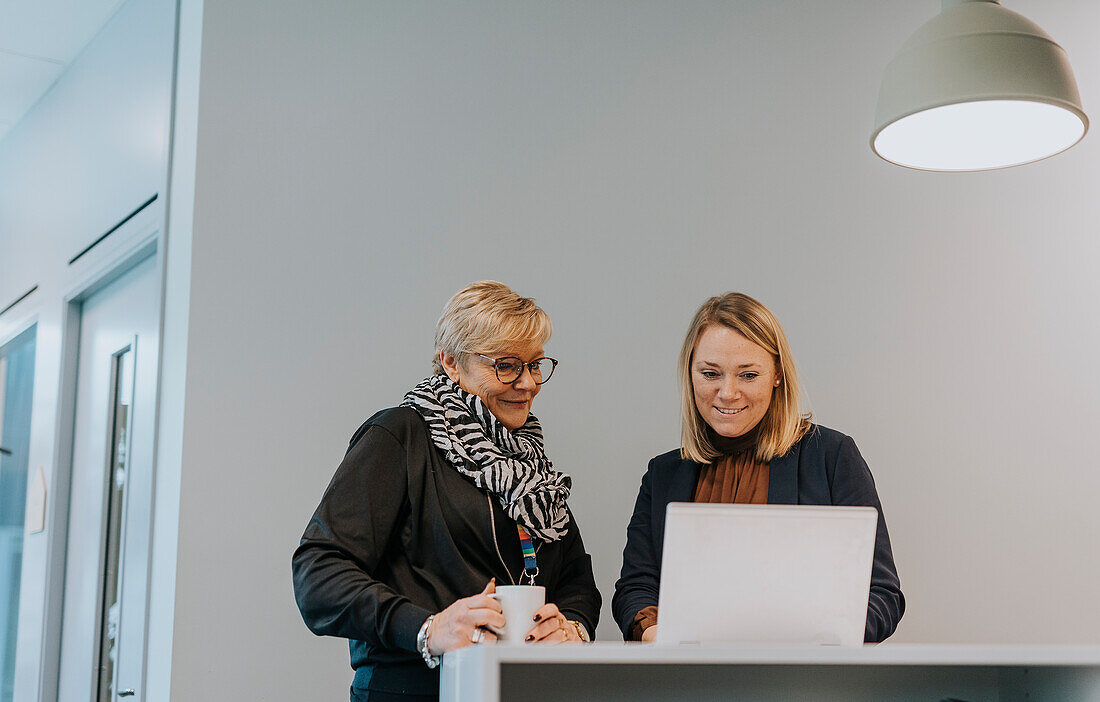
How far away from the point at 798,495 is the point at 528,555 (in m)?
0.51

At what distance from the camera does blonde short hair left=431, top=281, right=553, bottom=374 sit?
194 cm

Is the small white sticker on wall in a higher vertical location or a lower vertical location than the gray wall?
lower

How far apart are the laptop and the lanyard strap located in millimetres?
632

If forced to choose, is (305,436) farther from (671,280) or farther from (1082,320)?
(1082,320)

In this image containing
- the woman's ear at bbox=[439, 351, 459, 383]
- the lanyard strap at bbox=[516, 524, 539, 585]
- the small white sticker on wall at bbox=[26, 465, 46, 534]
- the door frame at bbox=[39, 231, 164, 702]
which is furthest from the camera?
the small white sticker on wall at bbox=[26, 465, 46, 534]

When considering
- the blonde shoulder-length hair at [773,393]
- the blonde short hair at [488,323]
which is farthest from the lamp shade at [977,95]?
the blonde short hair at [488,323]

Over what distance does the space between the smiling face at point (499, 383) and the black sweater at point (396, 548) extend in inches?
4.5

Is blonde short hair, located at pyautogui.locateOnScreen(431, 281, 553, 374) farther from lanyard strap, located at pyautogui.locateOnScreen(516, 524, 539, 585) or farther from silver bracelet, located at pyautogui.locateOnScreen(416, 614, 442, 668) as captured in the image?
silver bracelet, located at pyautogui.locateOnScreen(416, 614, 442, 668)

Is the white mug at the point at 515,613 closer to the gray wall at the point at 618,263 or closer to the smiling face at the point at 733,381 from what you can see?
the smiling face at the point at 733,381

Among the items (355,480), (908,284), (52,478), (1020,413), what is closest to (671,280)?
(908,284)

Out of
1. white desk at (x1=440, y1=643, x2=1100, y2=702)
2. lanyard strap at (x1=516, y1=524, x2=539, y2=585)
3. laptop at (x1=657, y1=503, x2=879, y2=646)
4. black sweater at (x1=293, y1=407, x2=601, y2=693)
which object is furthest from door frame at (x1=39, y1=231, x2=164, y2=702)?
laptop at (x1=657, y1=503, x2=879, y2=646)

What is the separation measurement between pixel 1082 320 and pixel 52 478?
3020 millimetres

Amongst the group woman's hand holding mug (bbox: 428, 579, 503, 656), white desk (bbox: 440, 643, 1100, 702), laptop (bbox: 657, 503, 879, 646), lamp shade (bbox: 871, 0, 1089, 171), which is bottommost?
white desk (bbox: 440, 643, 1100, 702)

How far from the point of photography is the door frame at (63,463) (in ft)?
10.4
